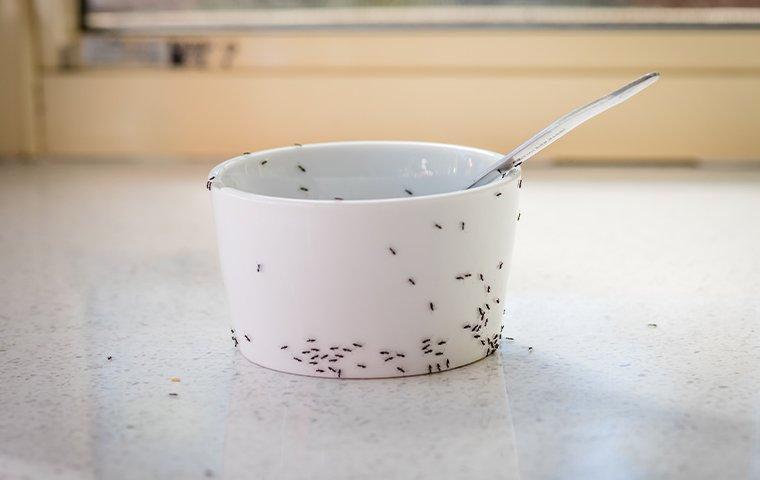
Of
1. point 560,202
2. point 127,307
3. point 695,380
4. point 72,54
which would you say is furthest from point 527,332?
point 72,54

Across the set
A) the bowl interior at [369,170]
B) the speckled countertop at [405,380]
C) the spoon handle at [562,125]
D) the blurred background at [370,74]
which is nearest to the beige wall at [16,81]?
the blurred background at [370,74]

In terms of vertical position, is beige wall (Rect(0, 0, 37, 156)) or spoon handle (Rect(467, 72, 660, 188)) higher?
spoon handle (Rect(467, 72, 660, 188))

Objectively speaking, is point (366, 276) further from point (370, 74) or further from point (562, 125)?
point (370, 74)

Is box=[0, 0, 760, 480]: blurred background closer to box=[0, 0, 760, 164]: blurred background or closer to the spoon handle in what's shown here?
box=[0, 0, 760, 164]: blurred background

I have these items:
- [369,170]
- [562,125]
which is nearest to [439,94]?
[369,170]

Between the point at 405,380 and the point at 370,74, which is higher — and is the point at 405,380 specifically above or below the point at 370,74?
below

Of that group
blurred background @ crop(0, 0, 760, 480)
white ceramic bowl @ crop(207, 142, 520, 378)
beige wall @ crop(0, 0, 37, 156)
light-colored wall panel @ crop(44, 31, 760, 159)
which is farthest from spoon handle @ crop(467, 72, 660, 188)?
beige wall @ crop(0, 0, 37, 156)
